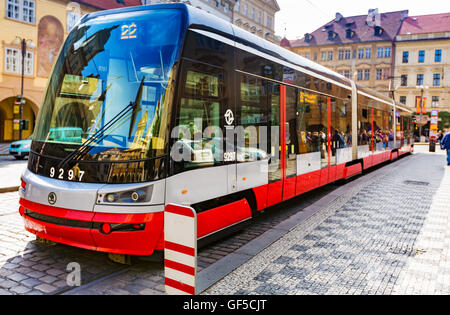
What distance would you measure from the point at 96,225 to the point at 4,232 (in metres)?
2.54

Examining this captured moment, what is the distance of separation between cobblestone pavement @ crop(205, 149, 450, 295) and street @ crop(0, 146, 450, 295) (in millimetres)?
11

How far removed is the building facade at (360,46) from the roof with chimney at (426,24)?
1257 millimetres

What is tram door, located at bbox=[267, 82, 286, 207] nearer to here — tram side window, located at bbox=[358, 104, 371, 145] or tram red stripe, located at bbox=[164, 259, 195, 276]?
tram red stripe, located at bbox=[164, 259, 195, 276]

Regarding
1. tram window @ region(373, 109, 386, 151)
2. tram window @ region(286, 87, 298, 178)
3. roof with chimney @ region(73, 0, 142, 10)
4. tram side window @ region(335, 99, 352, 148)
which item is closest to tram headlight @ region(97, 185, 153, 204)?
tram window @ region(286, 87, 298, 178)

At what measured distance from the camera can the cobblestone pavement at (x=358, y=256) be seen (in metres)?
4.46

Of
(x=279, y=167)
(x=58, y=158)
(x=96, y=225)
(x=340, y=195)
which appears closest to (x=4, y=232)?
(x=58, y=158)

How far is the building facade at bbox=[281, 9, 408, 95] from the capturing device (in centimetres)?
7031

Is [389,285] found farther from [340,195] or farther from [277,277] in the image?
[340,195]

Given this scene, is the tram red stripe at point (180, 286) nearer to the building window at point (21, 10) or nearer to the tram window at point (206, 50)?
the tram window at point (206, 50)

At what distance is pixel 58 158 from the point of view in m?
4.91

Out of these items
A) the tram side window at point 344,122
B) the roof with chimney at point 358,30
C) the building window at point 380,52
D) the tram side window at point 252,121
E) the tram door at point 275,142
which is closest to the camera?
the tram side window at point 252,121

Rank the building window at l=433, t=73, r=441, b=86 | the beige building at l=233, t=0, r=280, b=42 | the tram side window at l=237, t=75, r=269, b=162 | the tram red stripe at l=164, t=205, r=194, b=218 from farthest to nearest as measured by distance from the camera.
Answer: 1. the building window at l=433, t=73, r=441, b=86
2. the beige building at l=233, t=0, r=280, b=42
3. the tram side window at l=237, t=75, r=269, b=162
4. the tram red stripe at l=164, t=205, r=194, b=218

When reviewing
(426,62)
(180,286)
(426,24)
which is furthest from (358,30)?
(180,286)

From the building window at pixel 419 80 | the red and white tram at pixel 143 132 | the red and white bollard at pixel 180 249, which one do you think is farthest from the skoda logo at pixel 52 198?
the building window at pixel 419 80
